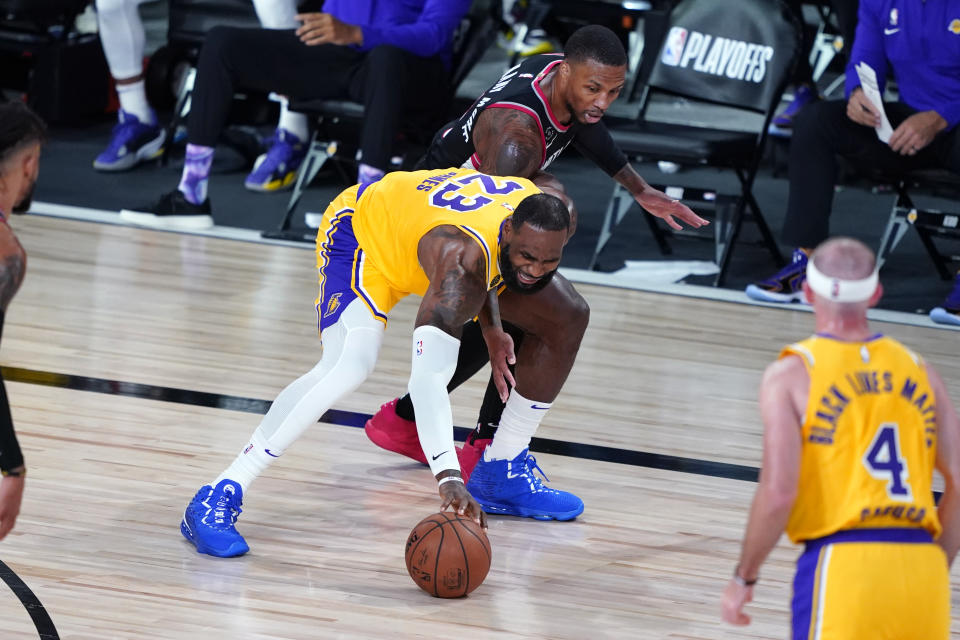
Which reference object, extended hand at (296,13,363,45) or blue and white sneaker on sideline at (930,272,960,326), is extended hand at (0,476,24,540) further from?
blue and white sneaker on sideline at (930,272,960,326)

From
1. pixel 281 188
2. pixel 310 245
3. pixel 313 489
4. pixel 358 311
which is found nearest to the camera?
pixel 358 311

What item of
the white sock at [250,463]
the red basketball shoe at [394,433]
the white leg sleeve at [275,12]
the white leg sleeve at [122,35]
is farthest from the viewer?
the white leg sleeve at [122,35]

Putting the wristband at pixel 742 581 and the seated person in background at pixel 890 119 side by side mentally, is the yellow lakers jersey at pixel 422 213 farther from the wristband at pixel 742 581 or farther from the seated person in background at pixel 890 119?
the seated person in background at pixel 890 119

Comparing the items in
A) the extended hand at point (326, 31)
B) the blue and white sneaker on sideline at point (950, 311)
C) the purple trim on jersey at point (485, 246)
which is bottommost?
the blue and white sneaker on sideline at point (950, 311)

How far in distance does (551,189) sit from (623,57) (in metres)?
0.47

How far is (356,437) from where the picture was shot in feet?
13.6

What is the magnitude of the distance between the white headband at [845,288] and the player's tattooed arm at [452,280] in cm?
109

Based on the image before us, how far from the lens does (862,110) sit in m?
5.93

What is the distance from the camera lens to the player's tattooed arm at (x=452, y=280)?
3.05 m

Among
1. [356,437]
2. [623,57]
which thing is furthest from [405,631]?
[623,57]

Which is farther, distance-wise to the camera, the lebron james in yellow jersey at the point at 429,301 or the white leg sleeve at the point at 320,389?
the white leg sleeve at the point at 320,389

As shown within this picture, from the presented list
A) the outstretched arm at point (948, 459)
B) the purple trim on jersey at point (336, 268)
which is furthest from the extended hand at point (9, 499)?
the outstretched arm at point (948, 459)

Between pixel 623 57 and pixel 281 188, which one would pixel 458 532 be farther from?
pixel 281 188

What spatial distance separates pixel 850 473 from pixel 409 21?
5.01 m
